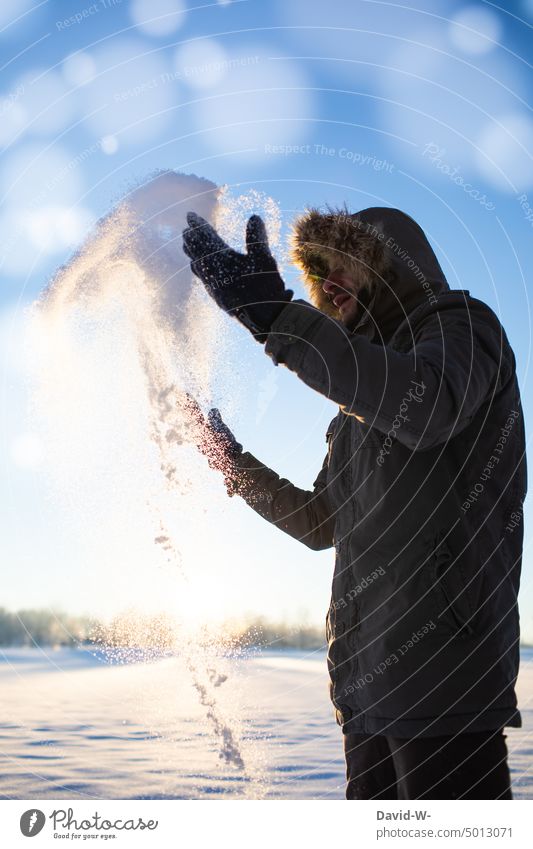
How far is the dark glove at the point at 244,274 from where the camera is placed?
7.50ft

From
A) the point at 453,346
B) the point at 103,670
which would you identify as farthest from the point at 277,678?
the point at 453,346

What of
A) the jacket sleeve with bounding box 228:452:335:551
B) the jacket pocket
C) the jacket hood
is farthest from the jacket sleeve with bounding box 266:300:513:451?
the jacket sleeve with bounding box 228:452:335:551

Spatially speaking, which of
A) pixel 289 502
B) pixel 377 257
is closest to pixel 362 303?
pixel 377 257

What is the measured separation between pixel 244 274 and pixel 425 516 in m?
0.98

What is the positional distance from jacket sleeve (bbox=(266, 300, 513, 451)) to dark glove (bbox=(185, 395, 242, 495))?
151 centimetres

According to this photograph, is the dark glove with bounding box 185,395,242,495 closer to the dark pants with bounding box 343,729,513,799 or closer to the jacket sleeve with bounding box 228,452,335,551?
the jacket sleeve with bounding box 228,452,335,551

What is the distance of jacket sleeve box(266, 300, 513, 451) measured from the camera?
6.64 ft

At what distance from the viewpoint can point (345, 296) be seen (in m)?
2.95

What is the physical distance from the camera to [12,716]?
6.86m

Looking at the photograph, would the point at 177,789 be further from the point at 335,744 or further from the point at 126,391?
the point at 126,391

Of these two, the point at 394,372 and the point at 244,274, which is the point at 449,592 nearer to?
the point at 394,372

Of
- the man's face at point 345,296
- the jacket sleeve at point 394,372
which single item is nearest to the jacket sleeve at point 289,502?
the man's face at point 345,296
